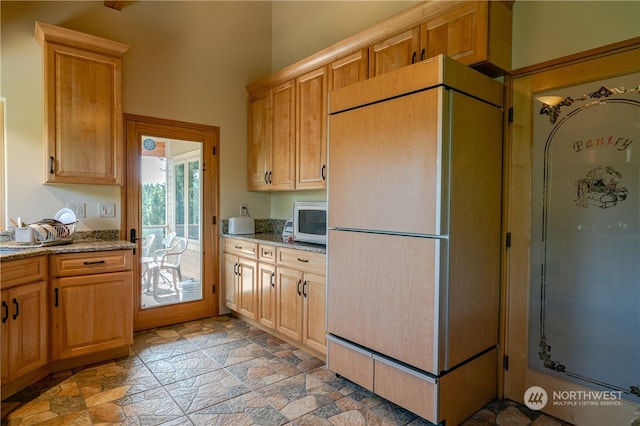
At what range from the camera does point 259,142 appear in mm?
4051

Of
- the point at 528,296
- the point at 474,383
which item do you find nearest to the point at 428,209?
the point at 528,296

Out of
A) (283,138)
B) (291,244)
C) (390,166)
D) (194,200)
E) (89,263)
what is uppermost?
(283,138)

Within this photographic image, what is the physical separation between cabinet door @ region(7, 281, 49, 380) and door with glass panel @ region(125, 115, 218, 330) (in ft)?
3.33

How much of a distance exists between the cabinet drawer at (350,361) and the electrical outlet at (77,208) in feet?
7.86

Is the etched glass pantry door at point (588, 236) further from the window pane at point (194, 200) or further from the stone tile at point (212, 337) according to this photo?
the window pane at point (194, 200)

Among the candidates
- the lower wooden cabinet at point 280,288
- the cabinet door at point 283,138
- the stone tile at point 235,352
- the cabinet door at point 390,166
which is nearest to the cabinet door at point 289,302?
the lower wooden cabinet at point 280,288

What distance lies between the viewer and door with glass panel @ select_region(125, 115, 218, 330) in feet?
11.8

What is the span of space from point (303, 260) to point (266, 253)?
53 cm

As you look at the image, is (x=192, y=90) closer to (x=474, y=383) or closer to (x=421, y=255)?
(x=421, y=255)

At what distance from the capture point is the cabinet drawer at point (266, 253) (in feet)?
10.9

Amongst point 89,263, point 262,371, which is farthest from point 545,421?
point 89,263

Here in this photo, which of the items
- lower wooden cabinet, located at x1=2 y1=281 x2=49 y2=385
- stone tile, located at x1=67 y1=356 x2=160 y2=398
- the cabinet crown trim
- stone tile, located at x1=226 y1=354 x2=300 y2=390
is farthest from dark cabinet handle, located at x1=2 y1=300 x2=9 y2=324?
the cabinet crown trim
